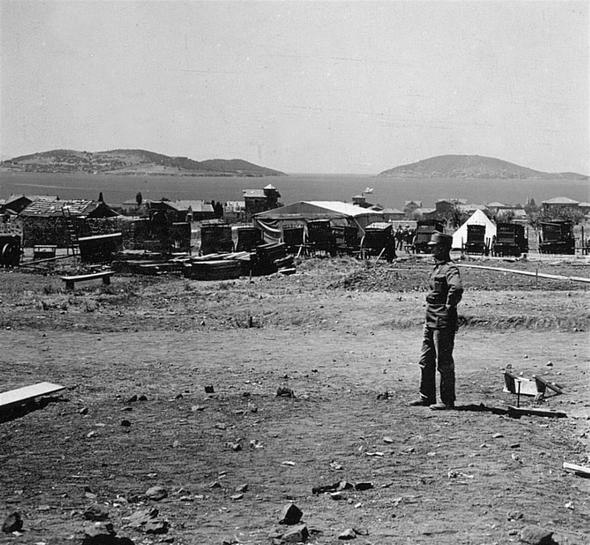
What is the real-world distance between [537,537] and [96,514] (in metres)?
3.25

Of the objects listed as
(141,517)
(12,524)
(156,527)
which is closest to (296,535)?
(156,527)

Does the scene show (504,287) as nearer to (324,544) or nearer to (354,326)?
(354,326)

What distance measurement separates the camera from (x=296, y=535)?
5.54 metres

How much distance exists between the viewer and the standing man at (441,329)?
9.21 m

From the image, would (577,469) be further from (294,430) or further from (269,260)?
(269,260)

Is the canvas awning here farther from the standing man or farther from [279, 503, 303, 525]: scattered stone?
[279, 503, 303, 525]: scattered stone

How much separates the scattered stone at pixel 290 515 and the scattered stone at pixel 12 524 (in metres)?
1.93

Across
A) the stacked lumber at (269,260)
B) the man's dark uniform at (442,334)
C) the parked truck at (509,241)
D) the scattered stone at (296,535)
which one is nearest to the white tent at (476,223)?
the parked truck at (509,241)

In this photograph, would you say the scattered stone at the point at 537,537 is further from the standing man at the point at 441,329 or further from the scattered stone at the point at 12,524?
the standing man at the point at 441,329

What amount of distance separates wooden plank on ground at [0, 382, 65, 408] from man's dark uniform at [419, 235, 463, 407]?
4513 mm

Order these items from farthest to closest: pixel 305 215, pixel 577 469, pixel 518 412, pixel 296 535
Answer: pixel 305 215
pixel 518 412
pixel 577 469
pixel 296 535

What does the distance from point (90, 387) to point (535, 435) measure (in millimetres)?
5616

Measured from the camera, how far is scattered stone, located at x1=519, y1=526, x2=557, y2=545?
17.6ft

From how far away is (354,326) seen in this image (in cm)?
1619
